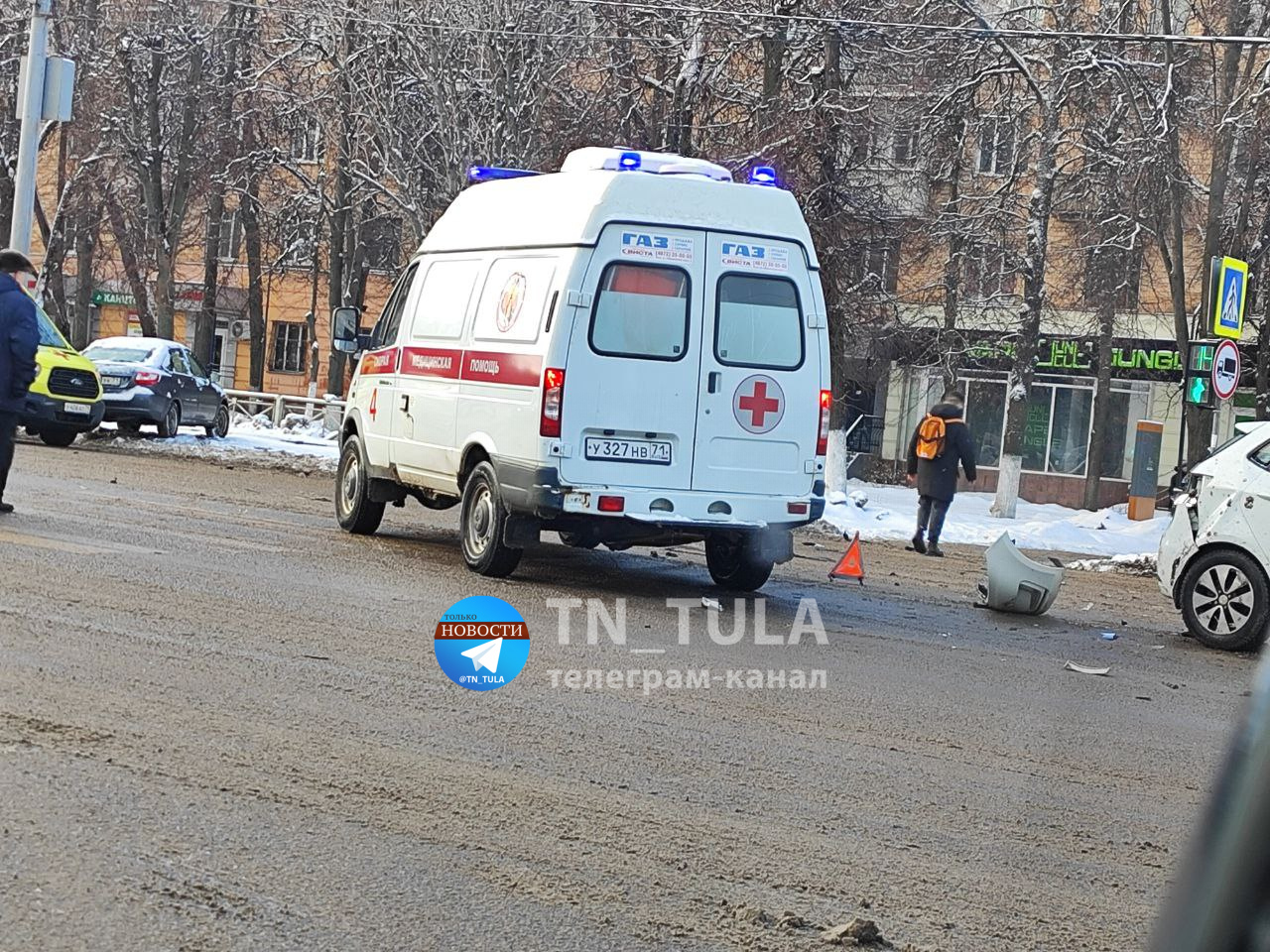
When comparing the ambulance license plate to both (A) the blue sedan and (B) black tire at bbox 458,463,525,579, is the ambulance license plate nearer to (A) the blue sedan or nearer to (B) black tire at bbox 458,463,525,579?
(B) black tire at bbox 458,463,525,579

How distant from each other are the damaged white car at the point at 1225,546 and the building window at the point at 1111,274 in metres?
22.0

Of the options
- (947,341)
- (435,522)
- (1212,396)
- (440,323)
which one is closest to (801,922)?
(440,323)

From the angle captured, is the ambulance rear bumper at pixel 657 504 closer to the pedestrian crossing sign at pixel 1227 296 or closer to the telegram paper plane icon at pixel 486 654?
the telegram paper plane icon at pixel 486 654

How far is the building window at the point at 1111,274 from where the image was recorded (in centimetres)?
3356

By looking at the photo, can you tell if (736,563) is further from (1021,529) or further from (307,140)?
(307,140)

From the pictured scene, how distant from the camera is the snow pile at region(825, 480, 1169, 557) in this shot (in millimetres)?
22406

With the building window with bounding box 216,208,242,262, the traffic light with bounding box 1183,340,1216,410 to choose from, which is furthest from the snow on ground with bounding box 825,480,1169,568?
the building window with bounding box 216,208,242,262

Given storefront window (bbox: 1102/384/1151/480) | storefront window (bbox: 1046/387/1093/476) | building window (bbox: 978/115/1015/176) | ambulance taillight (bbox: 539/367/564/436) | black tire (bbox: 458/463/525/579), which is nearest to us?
ambulance taillight (bbox: 539/367/564/436)

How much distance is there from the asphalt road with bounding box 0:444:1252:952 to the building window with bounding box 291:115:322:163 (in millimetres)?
26147

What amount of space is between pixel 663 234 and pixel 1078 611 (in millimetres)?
4997

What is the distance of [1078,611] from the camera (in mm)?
13734

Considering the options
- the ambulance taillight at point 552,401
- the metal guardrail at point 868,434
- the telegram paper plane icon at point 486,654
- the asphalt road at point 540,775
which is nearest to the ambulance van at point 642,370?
the ambulance taillight at point 552,401

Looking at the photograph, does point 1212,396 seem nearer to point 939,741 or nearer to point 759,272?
point 759,272

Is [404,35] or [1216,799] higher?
[404,35]
